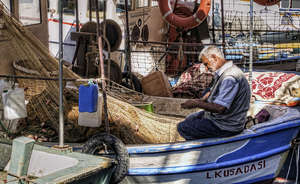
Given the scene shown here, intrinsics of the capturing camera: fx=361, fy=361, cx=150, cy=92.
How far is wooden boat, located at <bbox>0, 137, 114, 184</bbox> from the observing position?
2.70 metres

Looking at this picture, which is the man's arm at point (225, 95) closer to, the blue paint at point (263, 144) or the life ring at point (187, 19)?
the blue paint at point (263, 144)

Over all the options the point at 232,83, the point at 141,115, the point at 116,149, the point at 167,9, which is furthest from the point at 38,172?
the point at 167,9

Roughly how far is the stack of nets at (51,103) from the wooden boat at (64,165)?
106 cm

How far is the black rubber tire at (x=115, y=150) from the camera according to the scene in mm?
3602

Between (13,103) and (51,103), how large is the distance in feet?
2.05

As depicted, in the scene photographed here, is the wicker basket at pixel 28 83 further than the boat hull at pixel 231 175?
Yes

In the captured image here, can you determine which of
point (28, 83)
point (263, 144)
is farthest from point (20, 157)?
point (263, 144)

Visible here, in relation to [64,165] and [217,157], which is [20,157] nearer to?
[64,165]

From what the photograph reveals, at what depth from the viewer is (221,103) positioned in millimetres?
3637

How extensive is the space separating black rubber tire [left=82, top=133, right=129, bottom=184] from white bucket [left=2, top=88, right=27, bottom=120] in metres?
0.90

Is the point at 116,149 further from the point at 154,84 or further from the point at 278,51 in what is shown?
the point at 278,51

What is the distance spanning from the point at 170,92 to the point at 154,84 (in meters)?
0.32

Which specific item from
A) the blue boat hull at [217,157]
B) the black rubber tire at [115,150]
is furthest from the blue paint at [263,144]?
the black rubber tire at [115,150]

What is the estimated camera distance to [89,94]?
12.0ft
